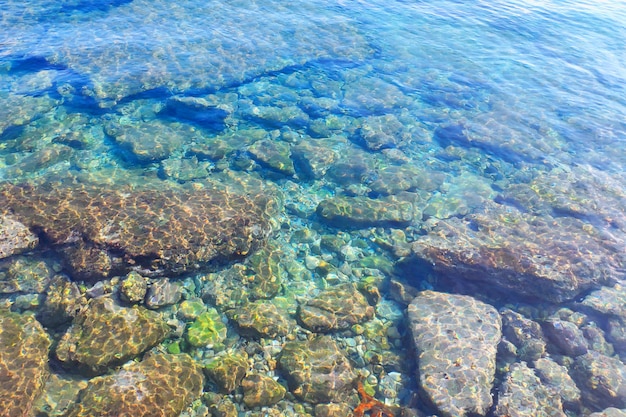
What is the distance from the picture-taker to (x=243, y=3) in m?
24.2

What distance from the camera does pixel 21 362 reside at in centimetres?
667

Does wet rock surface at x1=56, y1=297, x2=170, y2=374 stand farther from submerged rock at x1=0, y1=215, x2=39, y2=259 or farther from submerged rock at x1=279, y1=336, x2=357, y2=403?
submerged rock at x1=279, y1=336, x2=357, y2=403

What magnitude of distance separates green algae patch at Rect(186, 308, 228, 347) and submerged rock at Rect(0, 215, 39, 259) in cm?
406

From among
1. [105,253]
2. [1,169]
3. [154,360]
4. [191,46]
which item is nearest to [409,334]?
[154,360]

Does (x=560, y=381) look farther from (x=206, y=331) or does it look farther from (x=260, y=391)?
(x=206, y=331)

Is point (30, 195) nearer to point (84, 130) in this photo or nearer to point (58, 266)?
point (58, 266)

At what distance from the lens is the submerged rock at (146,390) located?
6.38m

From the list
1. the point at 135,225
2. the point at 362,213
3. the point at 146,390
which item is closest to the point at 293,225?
the point at 362,213

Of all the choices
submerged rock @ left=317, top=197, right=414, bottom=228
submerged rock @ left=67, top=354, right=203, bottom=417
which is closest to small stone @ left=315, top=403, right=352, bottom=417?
submerged rock @ left=67, top=354, right=203, bottom=417

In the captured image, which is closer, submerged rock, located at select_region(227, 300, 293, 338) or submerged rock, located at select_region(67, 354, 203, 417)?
submerged rock, located at select_region(67, 354, 203, 417)

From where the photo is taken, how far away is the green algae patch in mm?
8117

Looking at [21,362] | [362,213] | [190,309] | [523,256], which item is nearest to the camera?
[21,362]

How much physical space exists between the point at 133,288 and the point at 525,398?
28.0 ft

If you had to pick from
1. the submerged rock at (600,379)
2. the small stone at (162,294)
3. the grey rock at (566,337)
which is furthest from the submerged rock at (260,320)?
the submerged rock at (600,379)
